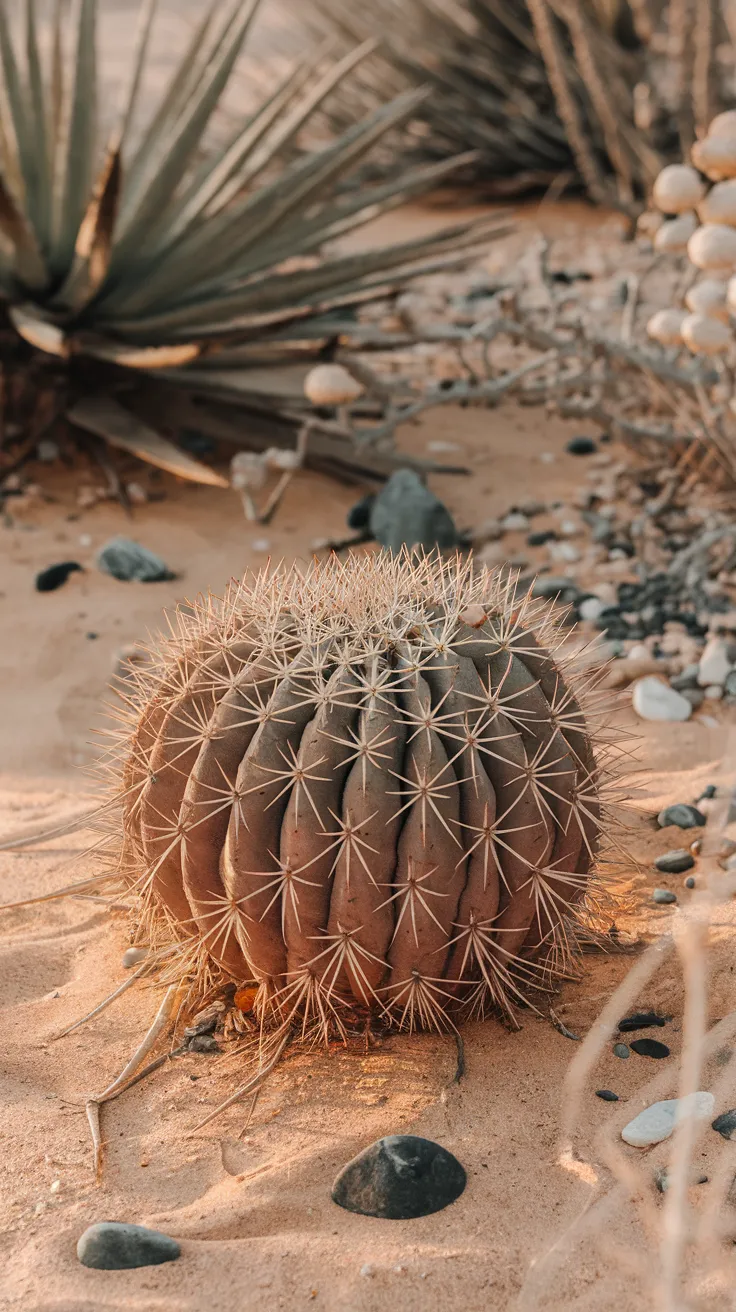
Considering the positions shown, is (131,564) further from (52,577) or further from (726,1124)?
(726,1124)

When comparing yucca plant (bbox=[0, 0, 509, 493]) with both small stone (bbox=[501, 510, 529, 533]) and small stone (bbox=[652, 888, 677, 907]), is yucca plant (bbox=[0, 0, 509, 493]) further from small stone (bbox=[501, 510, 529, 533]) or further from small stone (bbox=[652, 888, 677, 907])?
small stone (bbox=[652, 888, 677, 907])

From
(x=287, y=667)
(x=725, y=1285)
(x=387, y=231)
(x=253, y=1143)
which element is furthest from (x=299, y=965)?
(x=387, y=231)

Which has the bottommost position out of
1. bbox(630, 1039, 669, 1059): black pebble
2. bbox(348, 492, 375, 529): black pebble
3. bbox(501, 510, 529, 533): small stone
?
bbox(348, 492, 375, 529): black pebble

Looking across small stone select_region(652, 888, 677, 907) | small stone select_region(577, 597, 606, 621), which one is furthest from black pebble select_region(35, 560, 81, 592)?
small stone select_region(652, 888, 677, 907)

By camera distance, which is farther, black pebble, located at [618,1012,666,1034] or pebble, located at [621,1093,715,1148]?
black pebble, located at [618,1012,666,1034]

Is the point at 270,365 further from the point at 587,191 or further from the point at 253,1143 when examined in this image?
the point at 587,191

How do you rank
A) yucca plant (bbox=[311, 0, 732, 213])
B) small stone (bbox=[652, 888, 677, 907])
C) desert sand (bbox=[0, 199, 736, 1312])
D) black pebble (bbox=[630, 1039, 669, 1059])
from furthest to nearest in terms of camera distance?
yucca plant (bbox=[311, 0, 732, 213]), small stone (bbox=[652, 888, 677, 907]), black pebble (bbox=[630, 1039, 669, 1059]), desert sand (bbox=[0, 199, 736, 1312])
